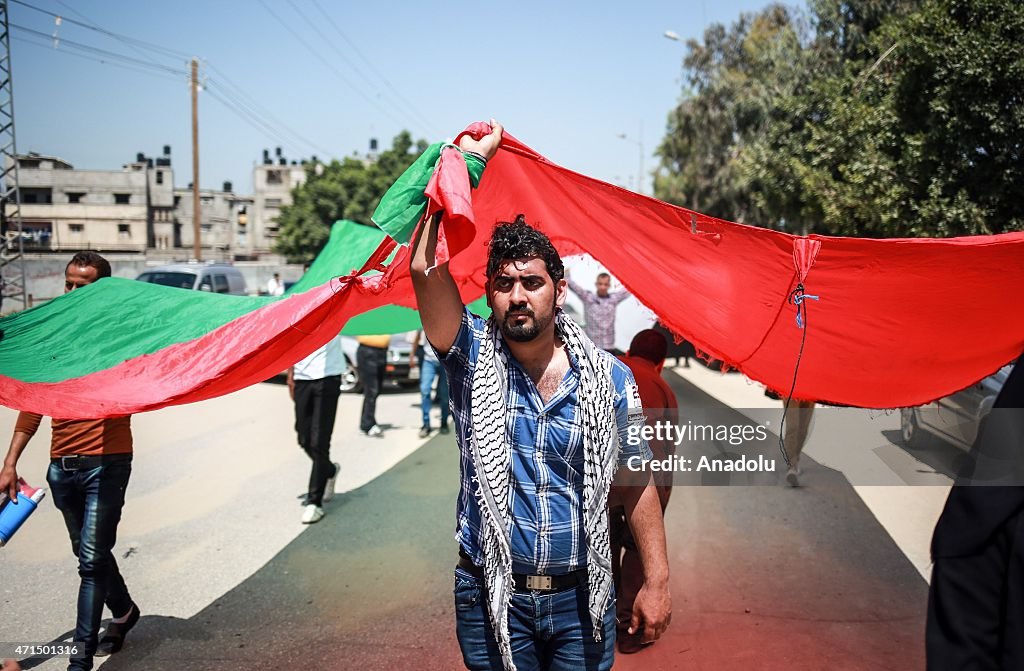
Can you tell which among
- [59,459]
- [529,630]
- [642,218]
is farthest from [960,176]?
[59,459]

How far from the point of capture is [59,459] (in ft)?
12.6

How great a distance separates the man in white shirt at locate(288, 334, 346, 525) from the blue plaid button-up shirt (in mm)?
4399

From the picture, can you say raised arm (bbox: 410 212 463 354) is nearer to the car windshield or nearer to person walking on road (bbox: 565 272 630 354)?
person walking on road (bbox: 565 272 630 354)

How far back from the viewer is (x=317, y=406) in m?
6.76

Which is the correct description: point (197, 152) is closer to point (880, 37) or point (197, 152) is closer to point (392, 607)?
point (880, 37)

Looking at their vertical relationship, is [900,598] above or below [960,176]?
below

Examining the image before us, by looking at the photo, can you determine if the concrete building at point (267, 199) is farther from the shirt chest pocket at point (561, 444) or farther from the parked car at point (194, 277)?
the shirt chest pocket at point (561, 444)

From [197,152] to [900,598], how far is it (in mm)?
31282

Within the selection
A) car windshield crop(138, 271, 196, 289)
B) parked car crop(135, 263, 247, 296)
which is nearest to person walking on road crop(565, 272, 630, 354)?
parked car crop(135, 263, 247, 296)

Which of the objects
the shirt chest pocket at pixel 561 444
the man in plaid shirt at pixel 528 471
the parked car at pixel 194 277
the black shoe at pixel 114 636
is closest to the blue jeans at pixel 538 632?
the man in plaid shirt at pixel 528 471

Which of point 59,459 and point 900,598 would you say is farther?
point 900,598

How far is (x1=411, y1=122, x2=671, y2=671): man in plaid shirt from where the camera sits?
244cm

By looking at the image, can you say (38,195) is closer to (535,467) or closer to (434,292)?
(434,292)

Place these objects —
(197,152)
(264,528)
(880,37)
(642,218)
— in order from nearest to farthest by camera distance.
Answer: (642,218), (264,528), (880,37), (197,152)
